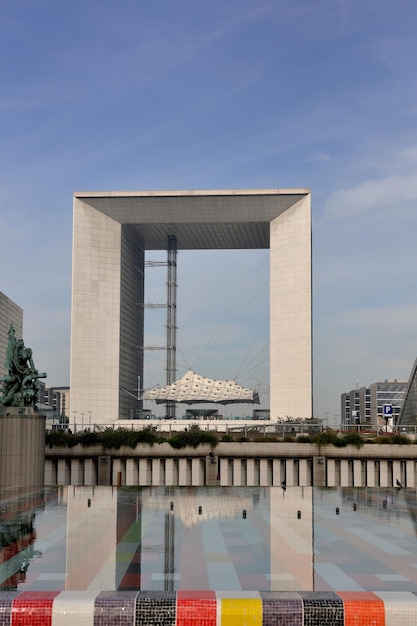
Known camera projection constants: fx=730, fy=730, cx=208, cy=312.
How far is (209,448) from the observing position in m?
57.5

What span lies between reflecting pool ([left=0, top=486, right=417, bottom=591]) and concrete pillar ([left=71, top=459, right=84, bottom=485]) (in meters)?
21.4

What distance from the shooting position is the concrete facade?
119m

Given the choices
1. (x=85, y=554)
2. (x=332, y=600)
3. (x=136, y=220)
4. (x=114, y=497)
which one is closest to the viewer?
(x=332, y=600)

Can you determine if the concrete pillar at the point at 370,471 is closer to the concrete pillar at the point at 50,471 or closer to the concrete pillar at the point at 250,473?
the concrete pillar at the point at 250,473

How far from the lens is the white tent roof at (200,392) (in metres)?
130

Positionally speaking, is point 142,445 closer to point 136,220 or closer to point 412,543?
point 412,543

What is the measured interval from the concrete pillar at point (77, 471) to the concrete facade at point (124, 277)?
62730mm

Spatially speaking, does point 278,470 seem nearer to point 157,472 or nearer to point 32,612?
point 157,472

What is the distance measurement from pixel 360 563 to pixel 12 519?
13.7m

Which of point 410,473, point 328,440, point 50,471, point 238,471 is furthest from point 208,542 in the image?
point 410,473

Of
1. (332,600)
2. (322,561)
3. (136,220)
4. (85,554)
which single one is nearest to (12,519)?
(85,554)

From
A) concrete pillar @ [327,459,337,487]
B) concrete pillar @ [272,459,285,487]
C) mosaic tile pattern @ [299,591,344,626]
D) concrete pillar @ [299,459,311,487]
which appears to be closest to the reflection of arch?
concrete pillar @ [327,459,337,487]

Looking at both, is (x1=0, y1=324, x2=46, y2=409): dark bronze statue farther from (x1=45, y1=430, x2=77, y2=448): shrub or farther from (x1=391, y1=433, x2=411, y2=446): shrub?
(x1=391, y1=433, x2=411, y2=446): shrub

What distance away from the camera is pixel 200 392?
131 meters
